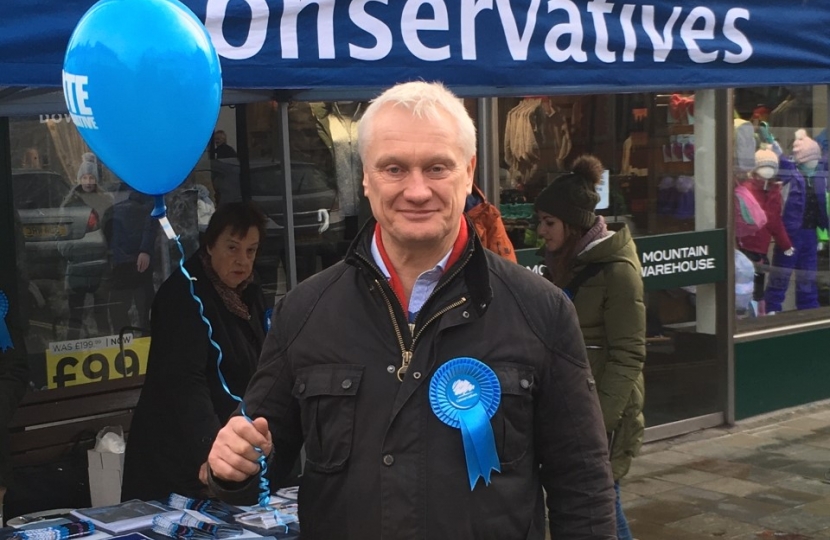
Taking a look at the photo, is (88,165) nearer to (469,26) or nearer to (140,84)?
(469,26)

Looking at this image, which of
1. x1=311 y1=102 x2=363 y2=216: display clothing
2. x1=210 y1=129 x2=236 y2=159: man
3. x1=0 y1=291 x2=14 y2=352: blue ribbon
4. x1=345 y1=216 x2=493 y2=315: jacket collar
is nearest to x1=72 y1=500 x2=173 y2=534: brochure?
x1=0 y1=291 x2=14 y2=352: blue ribbon

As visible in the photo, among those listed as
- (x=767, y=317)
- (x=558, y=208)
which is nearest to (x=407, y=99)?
(x=558, y=208)

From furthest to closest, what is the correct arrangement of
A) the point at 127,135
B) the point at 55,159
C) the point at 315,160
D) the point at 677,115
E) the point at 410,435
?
the point at 677,115 < the point at 315,160 < the point at 55,159 < the point at 127,135 < the point at 410,435

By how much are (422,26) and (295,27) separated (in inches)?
17.1

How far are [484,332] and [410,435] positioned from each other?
0.25 m

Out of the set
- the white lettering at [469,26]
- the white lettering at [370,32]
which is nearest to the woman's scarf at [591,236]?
the white lettering at [469,26]

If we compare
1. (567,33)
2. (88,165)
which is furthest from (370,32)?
(88,165)

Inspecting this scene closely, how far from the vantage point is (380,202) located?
228cm

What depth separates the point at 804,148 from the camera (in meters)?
8.61

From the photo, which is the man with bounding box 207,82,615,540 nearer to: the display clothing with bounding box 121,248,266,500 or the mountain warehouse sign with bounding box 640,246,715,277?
the display clothing with bounding box 121,248,266,500

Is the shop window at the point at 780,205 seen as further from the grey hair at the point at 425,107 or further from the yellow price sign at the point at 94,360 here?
the grey hair at the point at 425,107

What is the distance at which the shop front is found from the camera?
3.52 metres

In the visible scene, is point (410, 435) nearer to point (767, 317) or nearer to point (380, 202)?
point (380, 202)

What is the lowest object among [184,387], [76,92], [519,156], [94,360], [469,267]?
[94,360]
